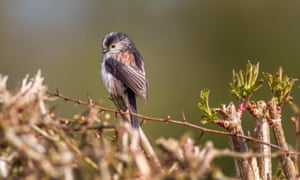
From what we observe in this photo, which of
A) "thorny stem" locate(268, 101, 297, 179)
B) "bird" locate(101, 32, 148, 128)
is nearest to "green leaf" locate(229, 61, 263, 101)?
"thorny stem" locate(268, 101, 297, 179)

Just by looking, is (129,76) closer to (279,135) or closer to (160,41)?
(279,135)

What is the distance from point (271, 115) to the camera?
2652mm

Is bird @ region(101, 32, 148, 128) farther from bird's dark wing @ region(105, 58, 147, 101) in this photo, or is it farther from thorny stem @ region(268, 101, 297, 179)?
thorny stem @ region(268, 101, 297, 179)

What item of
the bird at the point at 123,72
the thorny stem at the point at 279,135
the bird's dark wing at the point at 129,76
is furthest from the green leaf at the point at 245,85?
the bird's dark wing at the point at 129,76

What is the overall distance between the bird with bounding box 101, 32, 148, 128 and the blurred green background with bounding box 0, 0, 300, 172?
10.8 meters

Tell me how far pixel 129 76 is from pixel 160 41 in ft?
57.5

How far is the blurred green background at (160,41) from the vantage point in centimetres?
1928

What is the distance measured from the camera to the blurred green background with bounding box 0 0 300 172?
1928 centimetres

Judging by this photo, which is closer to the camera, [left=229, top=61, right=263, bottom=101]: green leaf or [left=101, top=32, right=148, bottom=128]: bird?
[left=229, top=61, right=263, bottom=101]: green leaf

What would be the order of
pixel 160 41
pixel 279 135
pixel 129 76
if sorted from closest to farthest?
pixel 279 135 < pixel 129 76 < pixel 160 41

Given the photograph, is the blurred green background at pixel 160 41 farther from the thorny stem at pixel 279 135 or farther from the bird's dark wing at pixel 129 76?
the thorny stem at pixel 279 135

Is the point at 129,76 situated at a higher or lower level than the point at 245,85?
higher

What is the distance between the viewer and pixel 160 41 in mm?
23297

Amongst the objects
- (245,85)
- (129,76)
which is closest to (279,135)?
(245,85)
